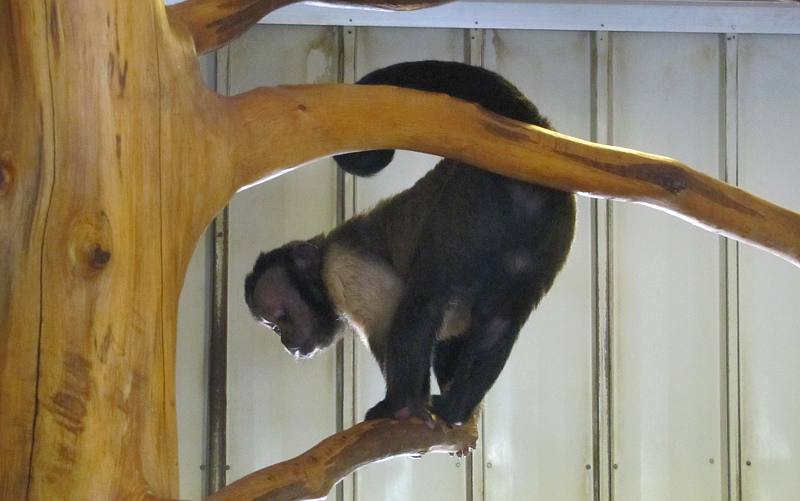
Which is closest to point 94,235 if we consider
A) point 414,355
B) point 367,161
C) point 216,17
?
point 216,17

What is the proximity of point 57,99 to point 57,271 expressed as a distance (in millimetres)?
267

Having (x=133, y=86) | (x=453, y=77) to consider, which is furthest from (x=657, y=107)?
(x=133, y=86)

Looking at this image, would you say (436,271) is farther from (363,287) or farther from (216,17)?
(216,17)

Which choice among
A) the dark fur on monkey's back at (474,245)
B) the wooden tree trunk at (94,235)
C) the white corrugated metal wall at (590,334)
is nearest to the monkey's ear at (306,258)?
the dark fur on monkey's back at (474,245)

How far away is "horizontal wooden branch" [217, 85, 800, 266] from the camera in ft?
5.93

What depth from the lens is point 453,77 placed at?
7.64 feet

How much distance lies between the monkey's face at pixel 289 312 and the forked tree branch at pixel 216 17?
0.94 metres

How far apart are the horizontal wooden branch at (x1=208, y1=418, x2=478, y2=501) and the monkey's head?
0.56m

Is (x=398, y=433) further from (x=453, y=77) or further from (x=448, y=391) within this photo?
(x=453, y=77)

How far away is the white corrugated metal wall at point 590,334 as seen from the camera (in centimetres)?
397

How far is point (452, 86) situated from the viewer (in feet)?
7.61

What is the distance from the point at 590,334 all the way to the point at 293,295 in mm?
1708

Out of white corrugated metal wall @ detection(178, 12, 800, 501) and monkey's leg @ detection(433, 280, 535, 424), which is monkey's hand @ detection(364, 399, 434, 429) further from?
white corrugated metal wall @ detection(178, 12, 800, 501)

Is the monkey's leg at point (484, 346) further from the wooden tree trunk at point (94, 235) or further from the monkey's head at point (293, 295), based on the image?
the wooden tree trunk at point (94, 235)
